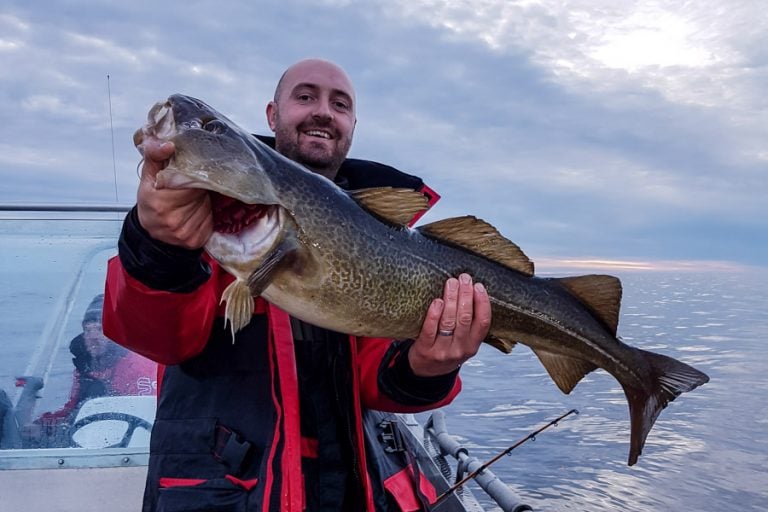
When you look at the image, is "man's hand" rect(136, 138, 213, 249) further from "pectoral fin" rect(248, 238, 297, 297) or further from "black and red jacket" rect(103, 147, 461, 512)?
"pectoral fin" rect(248, 238, 297, 297)

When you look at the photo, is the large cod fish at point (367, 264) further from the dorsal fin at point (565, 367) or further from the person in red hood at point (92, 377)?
the person in red hood at point (92, 377)

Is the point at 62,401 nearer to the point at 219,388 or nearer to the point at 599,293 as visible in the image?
the point at 219,388

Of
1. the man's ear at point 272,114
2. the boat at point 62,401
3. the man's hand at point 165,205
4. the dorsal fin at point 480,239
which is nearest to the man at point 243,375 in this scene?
the man's hand at point 165,205

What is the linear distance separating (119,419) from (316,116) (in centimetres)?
253

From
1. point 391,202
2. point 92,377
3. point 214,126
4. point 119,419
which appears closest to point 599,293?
point 391,202

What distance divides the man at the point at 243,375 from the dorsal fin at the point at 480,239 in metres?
0.22

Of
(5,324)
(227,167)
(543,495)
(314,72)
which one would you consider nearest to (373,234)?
(227,167)

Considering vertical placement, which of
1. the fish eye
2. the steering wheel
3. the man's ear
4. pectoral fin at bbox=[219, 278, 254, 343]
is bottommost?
the steering wheel

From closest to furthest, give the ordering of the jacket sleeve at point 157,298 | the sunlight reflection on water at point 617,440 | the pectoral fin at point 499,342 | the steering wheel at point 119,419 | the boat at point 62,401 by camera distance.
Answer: the jacket sleeve at point 157,298 < the pectoral fin at point 499,342 < the boat at point 62,401 < the steering wheel at point 119,419 < the sunlight reflection on water at point 617,440

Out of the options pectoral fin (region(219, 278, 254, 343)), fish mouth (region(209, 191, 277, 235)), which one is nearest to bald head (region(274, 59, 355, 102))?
fish mouth (region(209, 191, 277, 235))

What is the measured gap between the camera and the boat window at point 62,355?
407 centimetres

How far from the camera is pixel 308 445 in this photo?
2.98 metres

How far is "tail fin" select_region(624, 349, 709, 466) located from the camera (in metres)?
3.34

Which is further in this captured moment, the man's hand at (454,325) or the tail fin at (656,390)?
the tail fin at (656,390)
